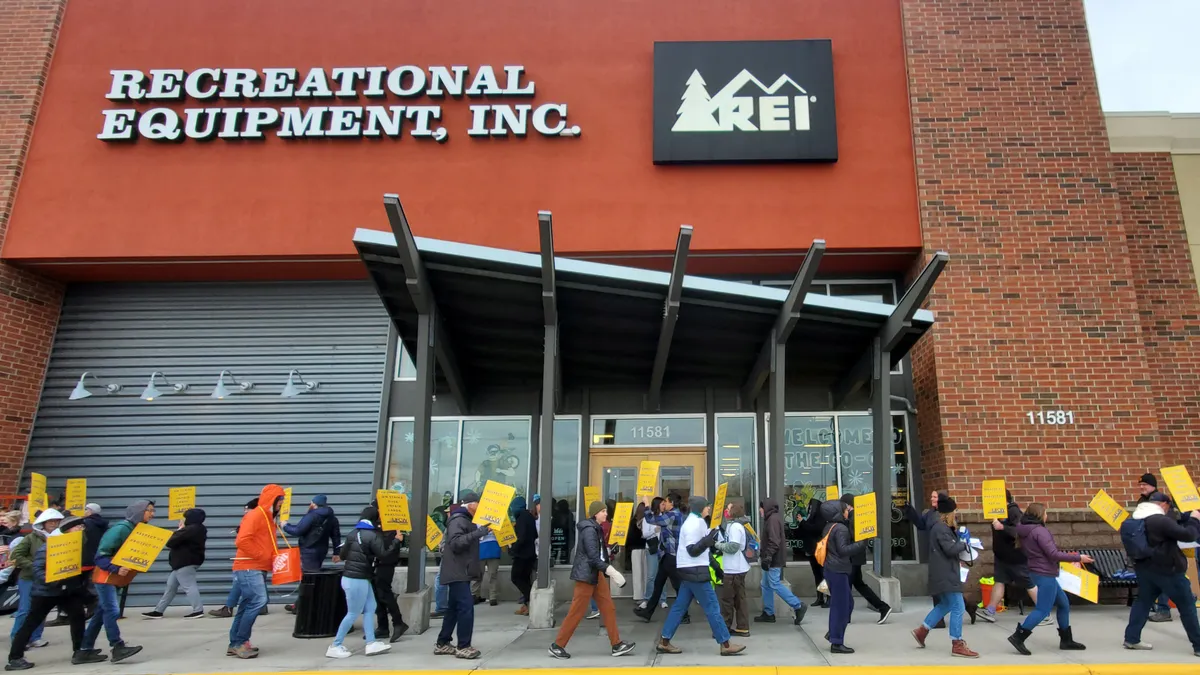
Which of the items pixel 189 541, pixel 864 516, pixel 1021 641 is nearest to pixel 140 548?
pixel 189 541

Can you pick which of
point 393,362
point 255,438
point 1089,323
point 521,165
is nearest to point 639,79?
point 521,165

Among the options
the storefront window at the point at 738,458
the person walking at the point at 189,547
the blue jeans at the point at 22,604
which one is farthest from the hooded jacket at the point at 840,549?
the blue jeans at the point at 22,604

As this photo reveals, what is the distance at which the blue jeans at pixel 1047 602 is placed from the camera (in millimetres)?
7344

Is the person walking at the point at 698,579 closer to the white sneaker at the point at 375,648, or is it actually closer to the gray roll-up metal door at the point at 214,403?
the white sneaker at the point at 375,648

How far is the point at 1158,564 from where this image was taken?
23.9ft

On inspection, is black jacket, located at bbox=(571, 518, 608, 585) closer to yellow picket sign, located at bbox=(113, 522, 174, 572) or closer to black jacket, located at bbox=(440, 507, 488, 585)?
black jacket, located at bbox=(440, 507, 488, 585)

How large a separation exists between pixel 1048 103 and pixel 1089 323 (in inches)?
156

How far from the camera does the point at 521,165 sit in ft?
43.3

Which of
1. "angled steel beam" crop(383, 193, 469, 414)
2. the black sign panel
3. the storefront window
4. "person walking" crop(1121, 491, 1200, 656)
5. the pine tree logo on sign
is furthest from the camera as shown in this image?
the pine tree logo on sign

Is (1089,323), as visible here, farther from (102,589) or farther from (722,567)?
(102,589)

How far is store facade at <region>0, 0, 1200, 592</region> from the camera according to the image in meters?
12.3

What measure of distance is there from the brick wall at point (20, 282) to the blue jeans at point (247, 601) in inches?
309

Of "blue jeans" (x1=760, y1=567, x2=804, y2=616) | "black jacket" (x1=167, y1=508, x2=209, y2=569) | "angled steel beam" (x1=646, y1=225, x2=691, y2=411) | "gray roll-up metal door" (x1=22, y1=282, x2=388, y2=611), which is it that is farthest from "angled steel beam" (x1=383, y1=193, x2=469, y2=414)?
"blue jeans" (x1=760, y1=567, x2=804, y2=616)

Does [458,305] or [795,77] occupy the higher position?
[795,77]
